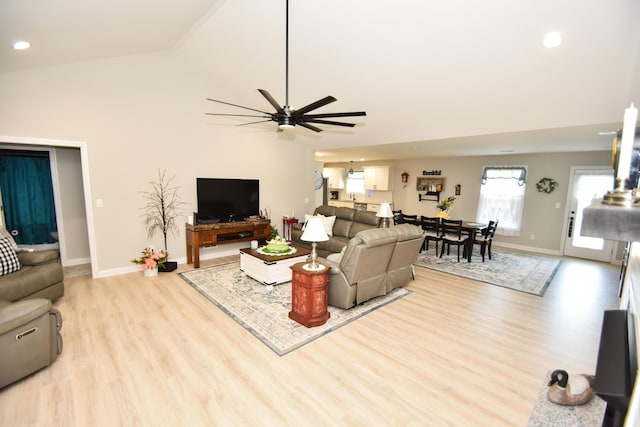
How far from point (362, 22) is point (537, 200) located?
6578 mm

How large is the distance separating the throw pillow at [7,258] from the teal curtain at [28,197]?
2388mm

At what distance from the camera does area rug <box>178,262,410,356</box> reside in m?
3.01

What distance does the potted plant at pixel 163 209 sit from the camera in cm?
506

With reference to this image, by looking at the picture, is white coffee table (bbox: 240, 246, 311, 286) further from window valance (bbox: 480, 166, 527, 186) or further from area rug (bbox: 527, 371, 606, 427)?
window valance (bbox: 480, 166, 527, 186)

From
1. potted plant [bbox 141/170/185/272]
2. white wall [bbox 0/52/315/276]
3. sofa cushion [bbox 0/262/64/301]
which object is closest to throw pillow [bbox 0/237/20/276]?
sofa cushion [bbox 0/262/64/301]

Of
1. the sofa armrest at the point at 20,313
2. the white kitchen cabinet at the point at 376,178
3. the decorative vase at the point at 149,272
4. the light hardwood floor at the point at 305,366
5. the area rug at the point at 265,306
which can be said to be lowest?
the light hardwood floor at the point at 305,366

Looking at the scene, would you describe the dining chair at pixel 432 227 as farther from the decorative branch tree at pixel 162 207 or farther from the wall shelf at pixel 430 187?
the decorative branch tree at pixel 162 207

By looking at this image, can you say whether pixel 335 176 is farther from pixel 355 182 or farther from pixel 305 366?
pixel 305 366

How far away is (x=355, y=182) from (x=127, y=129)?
7.87m

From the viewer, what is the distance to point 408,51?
3.45m

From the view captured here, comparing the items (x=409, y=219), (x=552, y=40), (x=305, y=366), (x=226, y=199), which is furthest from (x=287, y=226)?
(x=552, y=40)

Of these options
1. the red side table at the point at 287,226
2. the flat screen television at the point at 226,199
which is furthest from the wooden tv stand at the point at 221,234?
the red side table at the point at 287,226

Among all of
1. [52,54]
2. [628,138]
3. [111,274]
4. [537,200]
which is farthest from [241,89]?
[537,200]

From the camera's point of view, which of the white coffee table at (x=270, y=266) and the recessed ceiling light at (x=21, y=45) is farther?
the white coffee table at (x=270, y=266)
